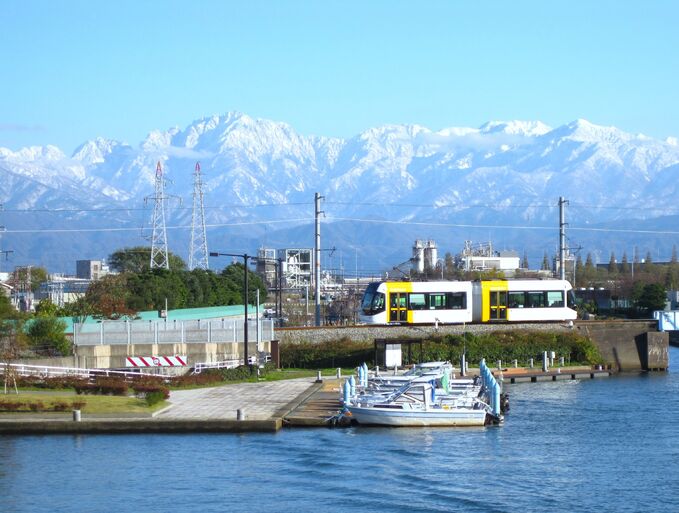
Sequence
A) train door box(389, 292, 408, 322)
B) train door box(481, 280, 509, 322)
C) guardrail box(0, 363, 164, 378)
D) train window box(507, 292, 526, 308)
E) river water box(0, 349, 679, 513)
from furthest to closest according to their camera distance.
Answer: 1. train window box(507, 292, 526, 308)
2. train door box(481, 280, 509, 322)
3. train door box(389, 292, 408, 322)
4. guardrail box(0, 363, 164, 378)
5. river water box(0, 349, 679, 513)

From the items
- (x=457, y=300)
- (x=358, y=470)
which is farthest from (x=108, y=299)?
(x=358, y=470)

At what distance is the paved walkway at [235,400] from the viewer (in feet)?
156

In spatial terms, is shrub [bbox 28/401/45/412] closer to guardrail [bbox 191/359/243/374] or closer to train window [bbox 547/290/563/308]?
guardrail [bbox 191/359/243/374]

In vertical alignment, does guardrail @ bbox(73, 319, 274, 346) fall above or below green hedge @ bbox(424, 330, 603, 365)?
above

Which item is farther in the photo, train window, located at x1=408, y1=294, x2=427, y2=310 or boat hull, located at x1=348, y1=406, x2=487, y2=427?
train window, located at x1=408, y1=294, x2=427, y2=310

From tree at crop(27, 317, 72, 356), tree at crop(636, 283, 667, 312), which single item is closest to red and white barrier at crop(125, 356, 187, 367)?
tree at crop(27, 317, 72, 356)

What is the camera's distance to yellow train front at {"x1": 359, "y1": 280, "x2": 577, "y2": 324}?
75500 millimetres

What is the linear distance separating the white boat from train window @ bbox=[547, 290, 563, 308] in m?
31.1

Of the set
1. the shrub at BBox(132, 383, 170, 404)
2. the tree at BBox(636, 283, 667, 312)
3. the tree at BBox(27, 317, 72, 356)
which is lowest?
the shrub at BBox(132, 383, 170, 404)

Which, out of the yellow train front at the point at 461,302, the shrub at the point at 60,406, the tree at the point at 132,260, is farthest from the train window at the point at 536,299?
the tree at the point at 132,260

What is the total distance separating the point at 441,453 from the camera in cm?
4172

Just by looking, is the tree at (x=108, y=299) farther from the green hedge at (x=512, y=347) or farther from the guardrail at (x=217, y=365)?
the green hedge at (x=512, y=347)

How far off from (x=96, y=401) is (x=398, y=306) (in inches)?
1161

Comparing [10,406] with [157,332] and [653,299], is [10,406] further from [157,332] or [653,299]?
[653,299]
